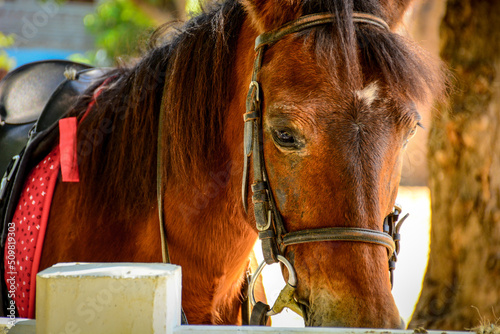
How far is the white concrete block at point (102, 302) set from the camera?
118 centimetres

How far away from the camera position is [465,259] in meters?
3.93

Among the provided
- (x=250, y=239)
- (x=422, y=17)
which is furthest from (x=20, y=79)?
(x=422, y=17)

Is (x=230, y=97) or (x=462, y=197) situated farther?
(x=462, y=197)

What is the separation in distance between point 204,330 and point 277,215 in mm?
477

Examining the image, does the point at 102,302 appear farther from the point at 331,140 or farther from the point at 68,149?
the point at 68,149

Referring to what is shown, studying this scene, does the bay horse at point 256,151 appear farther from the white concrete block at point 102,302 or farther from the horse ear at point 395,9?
the white concrete block at point 102,302

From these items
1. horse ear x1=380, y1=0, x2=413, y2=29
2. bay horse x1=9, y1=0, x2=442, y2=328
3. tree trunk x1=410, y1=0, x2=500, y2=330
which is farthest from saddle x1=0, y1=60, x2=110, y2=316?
tree trunk x1=410, y1=0, x2=500, y2=330

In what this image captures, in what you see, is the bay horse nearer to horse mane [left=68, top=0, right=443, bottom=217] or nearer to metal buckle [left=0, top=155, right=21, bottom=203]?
horse mane [left=68, top=0, right=443, bottom=217]

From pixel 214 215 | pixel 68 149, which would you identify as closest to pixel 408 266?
pixel 214 215

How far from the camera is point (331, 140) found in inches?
56.7

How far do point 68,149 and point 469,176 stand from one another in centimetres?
330

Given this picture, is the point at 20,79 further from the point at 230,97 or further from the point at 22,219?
the point at 230,97

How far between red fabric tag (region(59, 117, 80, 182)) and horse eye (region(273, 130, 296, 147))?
96 cm

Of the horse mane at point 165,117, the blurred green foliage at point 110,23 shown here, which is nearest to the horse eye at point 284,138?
the horse mane at point 165,117
